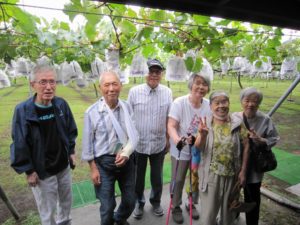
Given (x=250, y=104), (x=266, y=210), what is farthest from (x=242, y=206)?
(x=266, y=210)

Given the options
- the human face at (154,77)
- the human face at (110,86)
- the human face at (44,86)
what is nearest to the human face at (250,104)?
the human face at (154,77)

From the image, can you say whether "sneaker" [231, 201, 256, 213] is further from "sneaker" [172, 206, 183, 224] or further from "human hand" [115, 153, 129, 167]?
"human hand" [115, 153, 129, 167]

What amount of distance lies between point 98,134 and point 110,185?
0.54 metres

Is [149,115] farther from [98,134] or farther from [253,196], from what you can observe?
[253,196]

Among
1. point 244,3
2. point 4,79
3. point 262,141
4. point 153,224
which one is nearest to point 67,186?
point 153,224

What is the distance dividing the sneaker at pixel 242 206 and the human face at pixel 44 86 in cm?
219

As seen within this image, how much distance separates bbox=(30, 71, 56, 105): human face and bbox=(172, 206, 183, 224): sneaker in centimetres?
210

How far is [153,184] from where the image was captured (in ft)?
A: 10.2

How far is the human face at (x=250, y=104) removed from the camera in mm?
2352

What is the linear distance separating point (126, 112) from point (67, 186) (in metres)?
1.05

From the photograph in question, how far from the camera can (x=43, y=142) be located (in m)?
2.27

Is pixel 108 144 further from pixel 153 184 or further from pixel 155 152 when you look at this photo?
pixel 153 184

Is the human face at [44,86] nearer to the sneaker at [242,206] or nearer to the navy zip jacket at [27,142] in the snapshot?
the navy zip jacket at [27,142]

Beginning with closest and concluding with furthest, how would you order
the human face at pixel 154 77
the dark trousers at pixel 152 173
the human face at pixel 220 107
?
1. the human face at pixel 220 107
2. the human face at pixel 154 77
3. the dark trousers at pixel 152 173
